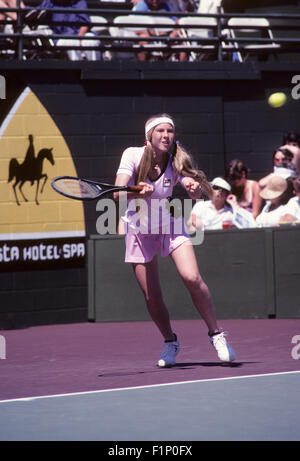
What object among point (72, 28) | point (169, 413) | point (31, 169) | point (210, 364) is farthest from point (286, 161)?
point (169, 413)

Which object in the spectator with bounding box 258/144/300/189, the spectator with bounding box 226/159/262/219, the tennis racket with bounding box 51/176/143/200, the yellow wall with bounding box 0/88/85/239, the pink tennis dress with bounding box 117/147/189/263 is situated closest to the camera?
the tennis racket with bounding box 51/176/143/200

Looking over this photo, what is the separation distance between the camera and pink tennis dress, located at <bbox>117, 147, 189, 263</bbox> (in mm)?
7184

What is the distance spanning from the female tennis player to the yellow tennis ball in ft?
17.3

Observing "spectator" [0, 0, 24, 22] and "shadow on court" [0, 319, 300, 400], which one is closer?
"shadow on court" [0, 319, 300, 400]

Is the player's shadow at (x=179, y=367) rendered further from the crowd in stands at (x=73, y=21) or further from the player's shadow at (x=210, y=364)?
the crowd in stands at (x=73, y=21)

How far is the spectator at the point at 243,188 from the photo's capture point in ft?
37.9

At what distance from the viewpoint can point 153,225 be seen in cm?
721

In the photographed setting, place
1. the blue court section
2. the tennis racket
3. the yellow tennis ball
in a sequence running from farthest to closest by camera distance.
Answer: the yellow tennis ball, the tennis racket, the blue court section

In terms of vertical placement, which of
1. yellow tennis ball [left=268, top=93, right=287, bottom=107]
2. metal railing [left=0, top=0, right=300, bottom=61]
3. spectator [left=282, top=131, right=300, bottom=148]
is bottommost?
spectator [left=282, top=131, right=300, bottom=148]

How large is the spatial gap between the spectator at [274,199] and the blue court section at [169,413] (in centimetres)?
470

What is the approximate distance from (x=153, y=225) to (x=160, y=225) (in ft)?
0.18

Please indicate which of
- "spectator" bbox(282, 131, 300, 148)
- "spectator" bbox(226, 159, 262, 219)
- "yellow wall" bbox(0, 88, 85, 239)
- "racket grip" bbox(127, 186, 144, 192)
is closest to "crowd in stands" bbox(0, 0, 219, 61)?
"yellow wall" bbox(0, 88, 85, 239)

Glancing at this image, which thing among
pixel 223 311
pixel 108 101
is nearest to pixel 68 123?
pixel 108 101

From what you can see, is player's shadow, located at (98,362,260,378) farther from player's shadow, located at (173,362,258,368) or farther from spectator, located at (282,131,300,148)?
spectator, located at (282,131,300,148)
